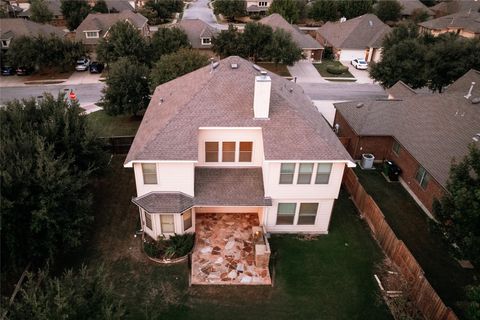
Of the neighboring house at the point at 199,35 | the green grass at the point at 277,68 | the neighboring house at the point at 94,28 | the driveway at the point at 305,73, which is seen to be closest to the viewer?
the driveway at the point at 305,73

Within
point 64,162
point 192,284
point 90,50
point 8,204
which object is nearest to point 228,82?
point 64,162

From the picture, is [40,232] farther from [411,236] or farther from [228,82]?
[411,236]

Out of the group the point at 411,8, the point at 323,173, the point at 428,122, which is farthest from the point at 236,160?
the point at 411,8

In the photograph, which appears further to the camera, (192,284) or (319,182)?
(319,182)

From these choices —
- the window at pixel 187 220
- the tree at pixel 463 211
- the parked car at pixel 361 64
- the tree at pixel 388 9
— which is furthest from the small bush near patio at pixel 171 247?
the tree at pixel 388 9

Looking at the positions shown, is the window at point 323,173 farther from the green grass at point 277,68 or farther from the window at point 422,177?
the green grass at point 277,68

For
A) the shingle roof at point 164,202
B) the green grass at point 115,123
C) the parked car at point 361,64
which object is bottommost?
the green grass at point 115,123

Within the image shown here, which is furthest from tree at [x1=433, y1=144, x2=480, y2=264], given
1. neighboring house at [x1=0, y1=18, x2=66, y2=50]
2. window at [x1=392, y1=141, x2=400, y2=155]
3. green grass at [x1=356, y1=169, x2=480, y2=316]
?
neighboring house at [x1=0, y1=18, x2=66, y2=50]
